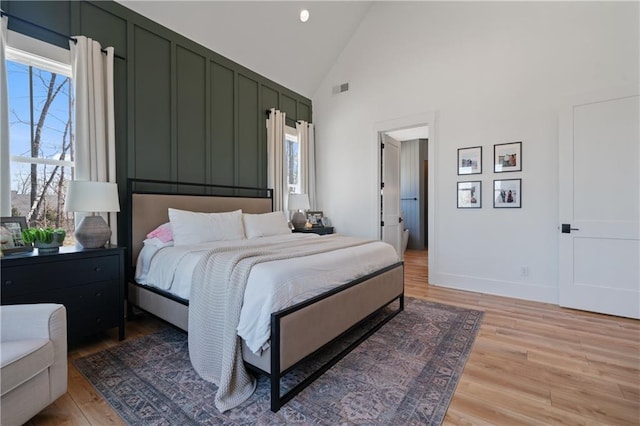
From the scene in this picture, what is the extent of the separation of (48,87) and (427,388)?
400cm

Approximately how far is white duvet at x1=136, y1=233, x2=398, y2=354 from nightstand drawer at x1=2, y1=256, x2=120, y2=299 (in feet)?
1.16

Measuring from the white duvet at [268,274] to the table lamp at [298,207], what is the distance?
1781 millimetres

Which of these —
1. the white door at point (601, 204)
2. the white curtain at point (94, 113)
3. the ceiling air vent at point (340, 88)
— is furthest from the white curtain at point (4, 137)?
the white door at point (601, 204)

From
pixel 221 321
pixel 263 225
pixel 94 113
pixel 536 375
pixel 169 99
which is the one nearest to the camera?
pixel 221 321

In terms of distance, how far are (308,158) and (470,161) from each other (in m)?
2.70

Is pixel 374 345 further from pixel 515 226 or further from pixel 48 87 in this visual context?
pixel 48 87

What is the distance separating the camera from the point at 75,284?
7.49 ft

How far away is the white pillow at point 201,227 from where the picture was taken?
293cm

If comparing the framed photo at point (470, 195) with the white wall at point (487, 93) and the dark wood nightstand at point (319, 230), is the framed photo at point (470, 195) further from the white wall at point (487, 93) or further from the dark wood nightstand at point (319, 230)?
the dark wood nightstand at point (319, 230)

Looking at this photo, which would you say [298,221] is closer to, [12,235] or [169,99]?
[169,99]

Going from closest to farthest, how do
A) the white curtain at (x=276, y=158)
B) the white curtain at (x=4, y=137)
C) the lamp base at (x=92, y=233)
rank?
the white curtain at (x=4, y=137) < the lamp base at (x=92, y=233) < the white curtain at (x=276, y=158)

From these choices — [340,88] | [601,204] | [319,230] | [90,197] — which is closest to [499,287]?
[601,204]

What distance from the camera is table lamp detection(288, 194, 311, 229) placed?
4.77 metres

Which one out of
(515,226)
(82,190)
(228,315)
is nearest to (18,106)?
(82,190)
